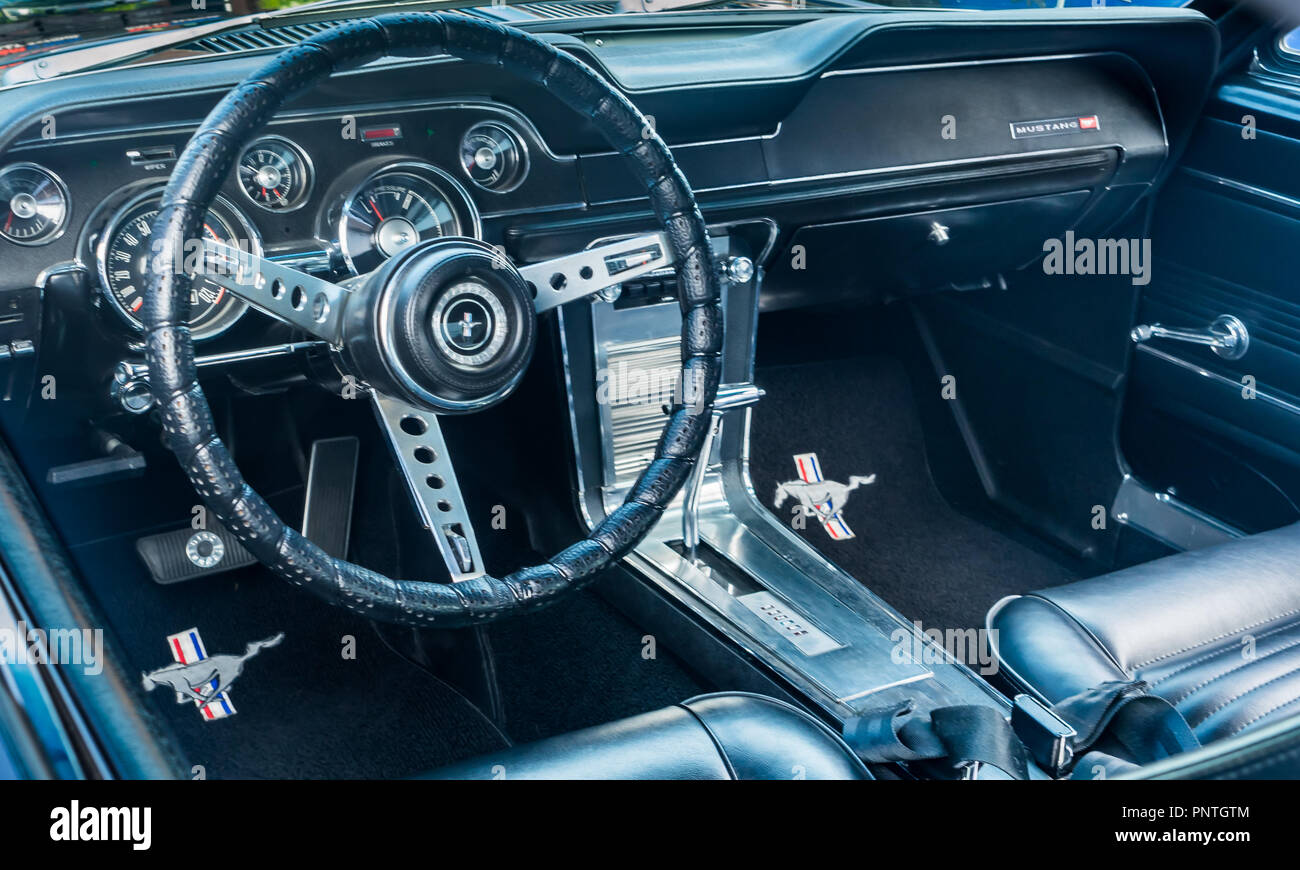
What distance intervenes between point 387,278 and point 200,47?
73 centimetres

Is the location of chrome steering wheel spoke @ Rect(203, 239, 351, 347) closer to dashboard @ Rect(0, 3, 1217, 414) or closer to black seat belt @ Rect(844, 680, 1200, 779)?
dashboard @ Rect(0, 3, 1217, 414)

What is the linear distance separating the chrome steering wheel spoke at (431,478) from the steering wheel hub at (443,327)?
107mm

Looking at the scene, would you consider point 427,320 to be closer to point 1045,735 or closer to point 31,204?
point 31,204

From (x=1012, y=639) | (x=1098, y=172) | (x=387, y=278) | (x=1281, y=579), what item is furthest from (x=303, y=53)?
(x=1098, y=172)

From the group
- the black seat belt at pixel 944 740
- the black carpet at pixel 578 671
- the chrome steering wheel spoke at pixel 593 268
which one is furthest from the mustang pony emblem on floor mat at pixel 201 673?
the black seat belt at pixel 944 740

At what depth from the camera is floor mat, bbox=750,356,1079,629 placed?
8.70 feet

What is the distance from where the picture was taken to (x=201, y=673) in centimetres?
217

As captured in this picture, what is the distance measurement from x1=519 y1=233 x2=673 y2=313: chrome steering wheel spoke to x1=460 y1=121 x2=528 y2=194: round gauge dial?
367 millimetres

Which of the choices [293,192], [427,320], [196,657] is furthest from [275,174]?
[196,657]

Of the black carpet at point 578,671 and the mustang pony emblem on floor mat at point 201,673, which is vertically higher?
the mustang pony emblem on floor mat at point 201,673

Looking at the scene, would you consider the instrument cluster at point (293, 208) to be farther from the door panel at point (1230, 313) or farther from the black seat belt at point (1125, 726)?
the door panel at point (1230, 313)

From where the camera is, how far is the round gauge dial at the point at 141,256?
160 cm

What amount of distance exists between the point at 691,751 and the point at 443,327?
0.58 m
